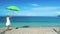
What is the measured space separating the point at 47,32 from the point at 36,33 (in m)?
0.53

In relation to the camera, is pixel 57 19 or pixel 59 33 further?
pixel 57 19

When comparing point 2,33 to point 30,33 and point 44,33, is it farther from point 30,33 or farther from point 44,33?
point 44,33

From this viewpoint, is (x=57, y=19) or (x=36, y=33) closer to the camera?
(x=36, y=33)

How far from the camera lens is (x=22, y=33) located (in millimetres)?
9062

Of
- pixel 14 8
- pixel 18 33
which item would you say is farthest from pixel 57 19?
pixel 18 33

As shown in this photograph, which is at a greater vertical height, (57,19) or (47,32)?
(57,19)

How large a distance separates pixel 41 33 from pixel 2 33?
1843 millimetres

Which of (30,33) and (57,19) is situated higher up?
(57,19)

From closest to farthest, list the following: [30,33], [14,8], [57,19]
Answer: [30,33], [14,8], [57,19]

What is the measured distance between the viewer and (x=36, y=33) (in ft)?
29.8

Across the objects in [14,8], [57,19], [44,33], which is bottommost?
[44,33]

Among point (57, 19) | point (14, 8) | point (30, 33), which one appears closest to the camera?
point (30, 33)

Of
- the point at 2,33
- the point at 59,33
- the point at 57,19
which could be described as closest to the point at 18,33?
the point at 2,33

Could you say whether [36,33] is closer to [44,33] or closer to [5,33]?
[44,33]
